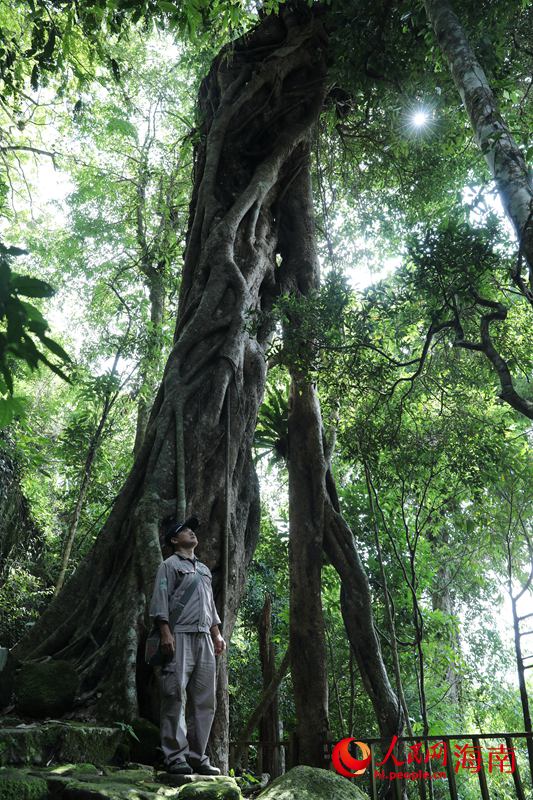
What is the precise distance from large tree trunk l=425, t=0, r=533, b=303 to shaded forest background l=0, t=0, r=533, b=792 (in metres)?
0.22

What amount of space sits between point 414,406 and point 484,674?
314 inches

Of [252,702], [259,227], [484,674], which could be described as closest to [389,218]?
[259,227]

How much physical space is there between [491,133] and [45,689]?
3.83 meters

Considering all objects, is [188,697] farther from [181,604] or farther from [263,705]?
[263,705]

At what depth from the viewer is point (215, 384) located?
17.8 ft

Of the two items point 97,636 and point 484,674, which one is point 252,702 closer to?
point 484,674

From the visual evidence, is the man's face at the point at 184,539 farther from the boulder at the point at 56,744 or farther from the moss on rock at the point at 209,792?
the moss on rock at the point at 209,792

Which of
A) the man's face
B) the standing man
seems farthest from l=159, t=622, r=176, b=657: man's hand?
the man's face

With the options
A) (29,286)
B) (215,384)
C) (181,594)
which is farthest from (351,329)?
(29,286)

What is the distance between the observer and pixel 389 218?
34.0ft

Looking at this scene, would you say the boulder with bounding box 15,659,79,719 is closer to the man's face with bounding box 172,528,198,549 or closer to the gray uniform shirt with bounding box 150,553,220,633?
the gray uniform shirt with bounding box 150,553,220,633

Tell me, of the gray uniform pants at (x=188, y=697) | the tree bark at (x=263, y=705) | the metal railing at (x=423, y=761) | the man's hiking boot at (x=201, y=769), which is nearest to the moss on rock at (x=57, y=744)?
the gray uniform pants at (x=188, y=697)

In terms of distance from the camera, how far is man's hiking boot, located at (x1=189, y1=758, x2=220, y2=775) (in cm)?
310

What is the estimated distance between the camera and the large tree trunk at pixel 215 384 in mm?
4094
